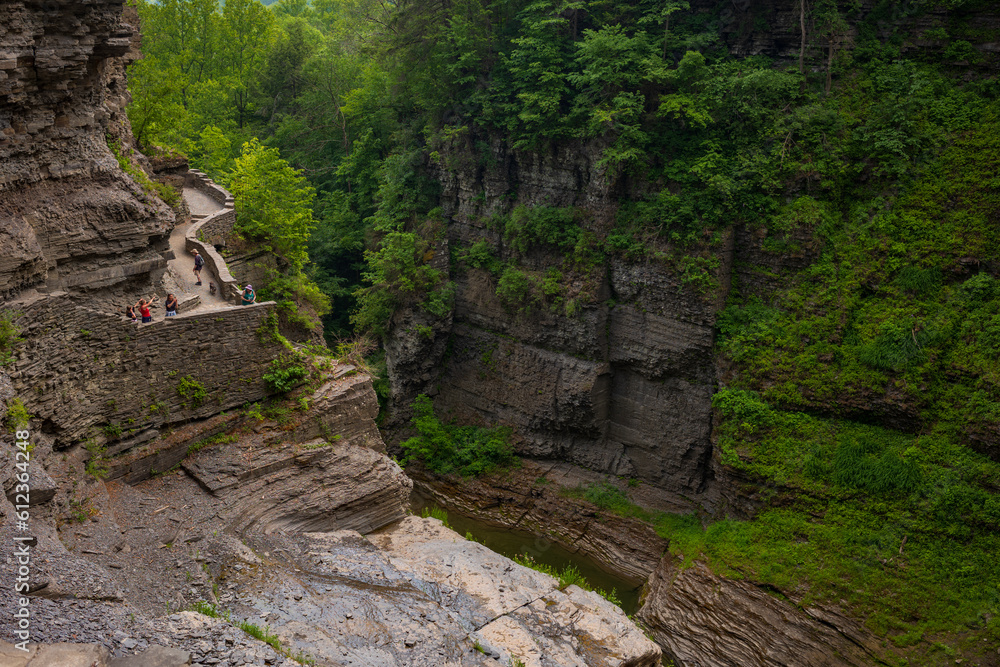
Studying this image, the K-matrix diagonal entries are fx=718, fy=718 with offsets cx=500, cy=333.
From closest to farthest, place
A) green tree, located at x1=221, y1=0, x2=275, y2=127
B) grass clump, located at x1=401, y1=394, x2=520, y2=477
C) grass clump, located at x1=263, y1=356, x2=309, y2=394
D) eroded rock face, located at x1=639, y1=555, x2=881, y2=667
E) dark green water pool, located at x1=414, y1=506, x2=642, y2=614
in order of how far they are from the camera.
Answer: grass clump, located at x1=263, y1=356, x2=309, y2=394 < eroded rock face, located at x1=639, y1=555, x2=881, y2=667 < dark green water pool, located at x1=414, y1=506, x2=642, y2=614 < grass clump, located at x1=401, y1=394, x2=520, y2=477 < green tree, located at x1=221, y1=0, x2=275, y2=127

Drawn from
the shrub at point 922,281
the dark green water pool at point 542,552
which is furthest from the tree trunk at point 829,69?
the dark green water pool at point 542,552

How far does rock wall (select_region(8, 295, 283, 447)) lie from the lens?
1266 cm

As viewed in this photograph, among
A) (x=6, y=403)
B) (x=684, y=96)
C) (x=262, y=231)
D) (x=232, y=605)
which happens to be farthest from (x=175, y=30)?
(x=232, y=605)

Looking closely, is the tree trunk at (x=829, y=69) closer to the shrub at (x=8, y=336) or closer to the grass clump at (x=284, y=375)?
the grass clump at (x=284, y=375)

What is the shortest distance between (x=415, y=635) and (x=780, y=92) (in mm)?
22595

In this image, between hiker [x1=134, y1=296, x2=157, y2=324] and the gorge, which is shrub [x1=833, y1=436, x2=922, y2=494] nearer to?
the gorge

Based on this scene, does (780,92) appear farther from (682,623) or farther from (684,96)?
(682,623)

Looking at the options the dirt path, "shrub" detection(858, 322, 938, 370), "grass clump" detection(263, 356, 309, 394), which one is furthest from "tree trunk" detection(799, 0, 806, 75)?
the dirt path

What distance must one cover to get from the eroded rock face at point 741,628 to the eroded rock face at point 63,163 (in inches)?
699

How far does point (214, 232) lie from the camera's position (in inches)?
858

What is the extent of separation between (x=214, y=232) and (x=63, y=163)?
842cm

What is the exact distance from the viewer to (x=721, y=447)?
79.3 feet

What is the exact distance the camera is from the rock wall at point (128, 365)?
12656 millimetres

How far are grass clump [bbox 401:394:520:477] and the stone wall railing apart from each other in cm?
1186
